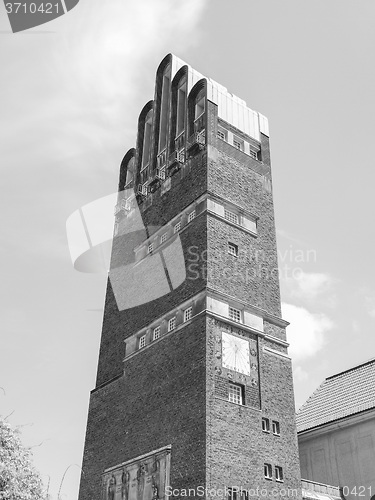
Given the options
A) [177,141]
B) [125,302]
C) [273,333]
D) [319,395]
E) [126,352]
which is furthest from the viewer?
[319,395]

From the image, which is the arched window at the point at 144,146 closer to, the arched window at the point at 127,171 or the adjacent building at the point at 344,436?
the arched window at the point at 127,171

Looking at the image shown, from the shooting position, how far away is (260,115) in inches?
1767

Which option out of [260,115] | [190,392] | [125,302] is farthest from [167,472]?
[260,115]

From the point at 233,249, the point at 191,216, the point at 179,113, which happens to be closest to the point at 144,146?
the point at 179,113

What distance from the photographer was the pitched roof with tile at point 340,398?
1583 inches

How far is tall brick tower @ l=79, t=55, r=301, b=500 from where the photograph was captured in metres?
29.3

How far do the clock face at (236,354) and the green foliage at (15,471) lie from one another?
10.2m

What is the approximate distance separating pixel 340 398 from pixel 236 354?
14.4 m

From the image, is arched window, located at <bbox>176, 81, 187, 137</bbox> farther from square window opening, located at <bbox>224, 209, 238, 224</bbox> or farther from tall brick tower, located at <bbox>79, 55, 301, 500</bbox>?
square window opening, located at <bbox>224, 209, 238, 224</bbox>

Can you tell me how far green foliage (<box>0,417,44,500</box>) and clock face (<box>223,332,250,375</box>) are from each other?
33.5 ft

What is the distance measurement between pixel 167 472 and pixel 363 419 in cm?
1457

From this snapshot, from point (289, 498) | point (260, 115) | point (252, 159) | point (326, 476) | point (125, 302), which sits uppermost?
point (260, 115)

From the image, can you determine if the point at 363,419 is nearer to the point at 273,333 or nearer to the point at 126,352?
the point at 273,333

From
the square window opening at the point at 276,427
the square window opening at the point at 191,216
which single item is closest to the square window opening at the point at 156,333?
the square window opening at the point at 191,216
